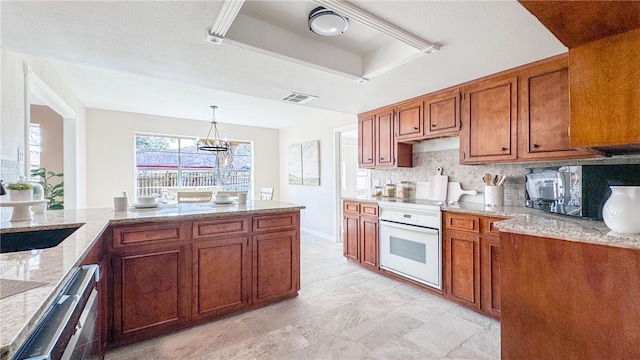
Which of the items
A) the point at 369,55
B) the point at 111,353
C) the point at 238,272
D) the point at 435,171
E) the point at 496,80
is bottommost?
the point at 111,353

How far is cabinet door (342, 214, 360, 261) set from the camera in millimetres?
3684

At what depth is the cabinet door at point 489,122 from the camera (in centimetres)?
243

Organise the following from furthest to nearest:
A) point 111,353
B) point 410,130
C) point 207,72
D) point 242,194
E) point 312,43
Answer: point 410,130 < point 242,194 < point 207,72 < point 312,43 < point 111,353

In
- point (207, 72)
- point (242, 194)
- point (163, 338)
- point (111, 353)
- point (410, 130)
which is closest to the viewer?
point (111, 353)

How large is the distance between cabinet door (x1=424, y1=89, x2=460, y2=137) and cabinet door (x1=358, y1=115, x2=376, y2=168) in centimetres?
88

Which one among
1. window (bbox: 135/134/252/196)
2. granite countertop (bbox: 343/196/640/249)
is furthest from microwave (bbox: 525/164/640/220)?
window (bbox: 135/134/252/196)

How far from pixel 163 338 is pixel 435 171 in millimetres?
3202

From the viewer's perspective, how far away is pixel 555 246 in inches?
59.7

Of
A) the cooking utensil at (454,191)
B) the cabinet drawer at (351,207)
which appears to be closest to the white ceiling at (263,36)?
the cooking utensil at (454,191)

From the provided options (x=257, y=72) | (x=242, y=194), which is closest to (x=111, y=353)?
(x=242, y=194)

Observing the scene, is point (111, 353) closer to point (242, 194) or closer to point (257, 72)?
point (242, 194)

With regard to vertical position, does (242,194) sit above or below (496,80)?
below

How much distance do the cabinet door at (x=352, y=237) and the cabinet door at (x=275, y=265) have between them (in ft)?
3.97

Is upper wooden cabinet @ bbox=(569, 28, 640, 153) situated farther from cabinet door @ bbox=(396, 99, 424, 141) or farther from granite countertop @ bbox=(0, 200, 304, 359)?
granite countertop @ bbox=(0, 200, 304, 359)
